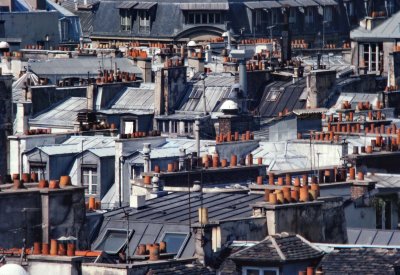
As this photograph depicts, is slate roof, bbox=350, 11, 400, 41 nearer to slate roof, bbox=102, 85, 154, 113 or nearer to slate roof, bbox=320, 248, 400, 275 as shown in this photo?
slate roof, bbox=102, 85, 154, 113

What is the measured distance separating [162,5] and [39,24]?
43.9 ft

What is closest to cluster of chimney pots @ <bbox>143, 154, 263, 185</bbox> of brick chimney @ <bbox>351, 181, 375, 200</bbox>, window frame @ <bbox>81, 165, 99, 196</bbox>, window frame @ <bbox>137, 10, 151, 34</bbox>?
window frame @ <bbox>81, 165, 99, 196</bbox>

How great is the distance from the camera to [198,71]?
349 feet

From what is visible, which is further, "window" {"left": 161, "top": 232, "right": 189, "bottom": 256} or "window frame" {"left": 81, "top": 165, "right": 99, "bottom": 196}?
"window frame" {"left": 81, "top": 165, "right": 99, "bottom": 196}

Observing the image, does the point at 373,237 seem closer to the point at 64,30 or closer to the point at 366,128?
the point at 366,128

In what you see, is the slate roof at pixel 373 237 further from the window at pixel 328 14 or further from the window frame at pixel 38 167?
the window at pixel 328 14

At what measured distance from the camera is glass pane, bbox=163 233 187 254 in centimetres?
5265

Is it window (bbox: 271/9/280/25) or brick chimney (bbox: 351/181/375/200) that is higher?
window (bbox: 271/9/280/25)

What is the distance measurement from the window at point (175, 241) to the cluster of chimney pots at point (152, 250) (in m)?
0.62

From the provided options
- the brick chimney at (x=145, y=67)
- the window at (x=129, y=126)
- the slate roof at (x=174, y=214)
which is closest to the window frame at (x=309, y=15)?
the brick chimney at (x=145, y=67)

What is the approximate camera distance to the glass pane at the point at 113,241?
5394 centimetres

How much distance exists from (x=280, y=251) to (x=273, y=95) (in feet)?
176

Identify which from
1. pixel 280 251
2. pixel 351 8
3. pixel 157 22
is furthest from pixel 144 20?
pixel 280 251

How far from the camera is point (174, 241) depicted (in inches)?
2104
